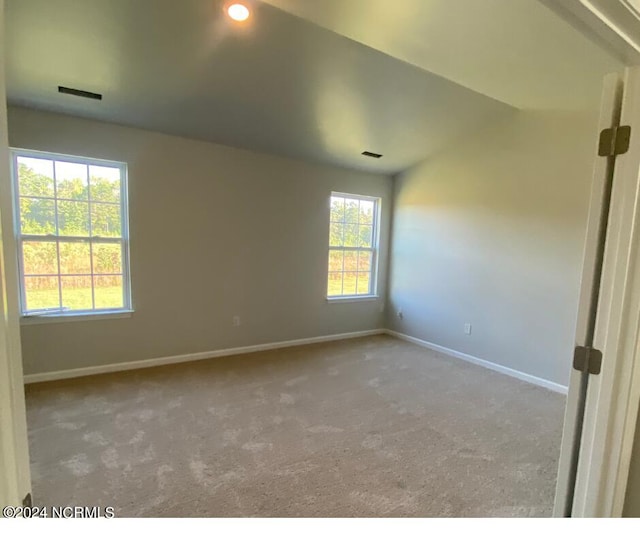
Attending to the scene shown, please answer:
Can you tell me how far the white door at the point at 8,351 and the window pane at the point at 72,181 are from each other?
340cm

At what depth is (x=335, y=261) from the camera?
502 centimetres

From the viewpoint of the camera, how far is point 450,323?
4465mm

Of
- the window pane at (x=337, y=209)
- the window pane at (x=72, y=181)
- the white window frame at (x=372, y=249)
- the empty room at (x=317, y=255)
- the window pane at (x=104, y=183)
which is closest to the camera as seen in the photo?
the empty room at (x=317, y=255)

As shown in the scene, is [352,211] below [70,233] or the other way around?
the other way around

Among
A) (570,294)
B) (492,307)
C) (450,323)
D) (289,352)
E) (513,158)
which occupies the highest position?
(513,158)

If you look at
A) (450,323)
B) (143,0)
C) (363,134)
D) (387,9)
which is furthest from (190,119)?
(450,323)

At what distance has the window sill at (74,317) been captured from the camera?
3186mm

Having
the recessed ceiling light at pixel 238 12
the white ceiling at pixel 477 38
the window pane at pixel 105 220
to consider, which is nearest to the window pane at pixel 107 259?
the window pane at pixel 105 220

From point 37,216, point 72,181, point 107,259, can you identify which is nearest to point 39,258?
point 37,216

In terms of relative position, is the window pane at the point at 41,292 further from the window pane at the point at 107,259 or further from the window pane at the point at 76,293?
the window pane at the point at 107,259

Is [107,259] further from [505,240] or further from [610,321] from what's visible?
[505,240]

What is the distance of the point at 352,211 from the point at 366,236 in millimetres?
453

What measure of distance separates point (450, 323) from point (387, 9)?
3522 millimetres

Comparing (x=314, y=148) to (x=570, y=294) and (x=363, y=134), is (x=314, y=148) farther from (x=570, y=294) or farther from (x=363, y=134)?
(x=570, y=294)
